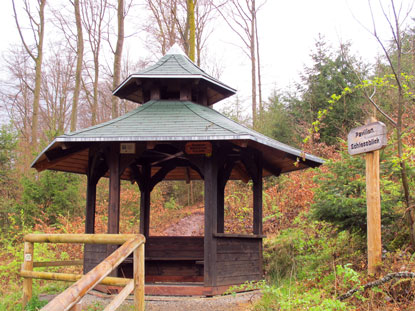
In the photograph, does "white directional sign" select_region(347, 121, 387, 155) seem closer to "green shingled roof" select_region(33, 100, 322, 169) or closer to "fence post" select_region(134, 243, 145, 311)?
"green shingled roof" select_region(33, 100, 322, 169)

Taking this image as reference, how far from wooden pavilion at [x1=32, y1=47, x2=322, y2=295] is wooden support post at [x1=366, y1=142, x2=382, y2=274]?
1.28 meters

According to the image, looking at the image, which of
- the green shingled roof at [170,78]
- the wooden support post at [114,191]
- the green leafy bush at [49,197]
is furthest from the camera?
the green leafy bush at [49,197]

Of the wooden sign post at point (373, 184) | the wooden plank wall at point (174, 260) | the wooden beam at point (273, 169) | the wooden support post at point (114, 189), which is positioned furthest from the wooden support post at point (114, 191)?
the wooden sign post at point (373, 184)

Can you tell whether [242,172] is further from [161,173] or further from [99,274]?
[99,274]

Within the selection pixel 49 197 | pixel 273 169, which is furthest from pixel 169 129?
pixel 49 197

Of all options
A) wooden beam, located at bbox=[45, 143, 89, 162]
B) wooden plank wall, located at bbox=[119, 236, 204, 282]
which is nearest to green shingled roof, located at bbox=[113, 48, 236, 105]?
wooden beam, located at bbox=[45, 143, 89, 162]

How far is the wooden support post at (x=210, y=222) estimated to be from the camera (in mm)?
6609

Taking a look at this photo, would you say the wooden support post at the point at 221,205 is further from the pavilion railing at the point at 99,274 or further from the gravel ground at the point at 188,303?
the pavilion railing at the point at 99,274

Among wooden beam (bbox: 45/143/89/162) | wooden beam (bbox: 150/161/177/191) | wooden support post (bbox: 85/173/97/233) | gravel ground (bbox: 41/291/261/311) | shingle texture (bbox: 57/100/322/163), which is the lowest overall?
gravel ground (bbox: 41/291/261/311)

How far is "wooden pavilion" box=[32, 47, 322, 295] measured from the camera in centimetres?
659

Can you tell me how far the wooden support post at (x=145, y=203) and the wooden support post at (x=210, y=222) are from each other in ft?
9.11

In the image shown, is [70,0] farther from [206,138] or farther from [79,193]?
[206,138]

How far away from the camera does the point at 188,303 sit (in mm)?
6121

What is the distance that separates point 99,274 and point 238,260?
13.5 ft
